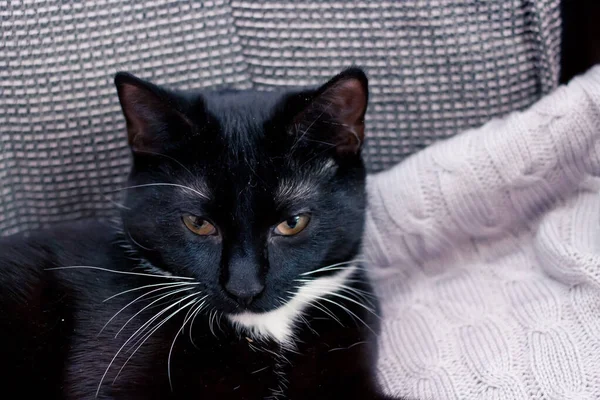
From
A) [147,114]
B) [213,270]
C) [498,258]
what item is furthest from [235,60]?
[498,258]

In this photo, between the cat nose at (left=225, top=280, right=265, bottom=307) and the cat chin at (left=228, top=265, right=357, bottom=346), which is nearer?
the cat nose at (left=225, top=280, right=265, bottom=307)

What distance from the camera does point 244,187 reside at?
3.51 ft

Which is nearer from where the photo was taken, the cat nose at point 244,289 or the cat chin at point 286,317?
the cat nose at point 244,289

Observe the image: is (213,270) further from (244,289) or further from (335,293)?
(335,293)

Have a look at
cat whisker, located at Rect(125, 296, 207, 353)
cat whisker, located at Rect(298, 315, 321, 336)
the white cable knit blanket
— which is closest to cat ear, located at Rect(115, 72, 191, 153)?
cat whisker, located at Rect(125, 296, 207, 353)

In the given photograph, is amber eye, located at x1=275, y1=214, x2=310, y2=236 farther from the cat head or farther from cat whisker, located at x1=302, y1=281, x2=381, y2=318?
cat whisker, located at x1=302, y1=281, x2=381, y2=318

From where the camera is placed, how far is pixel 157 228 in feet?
3.69

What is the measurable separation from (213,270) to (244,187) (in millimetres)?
132

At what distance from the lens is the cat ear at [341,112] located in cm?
106

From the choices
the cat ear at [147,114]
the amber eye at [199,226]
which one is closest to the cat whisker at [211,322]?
the amber eye at [199,226]

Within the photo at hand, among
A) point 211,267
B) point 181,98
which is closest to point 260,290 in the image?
point 211,267

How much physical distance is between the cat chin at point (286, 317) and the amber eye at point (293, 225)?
91 millimetres

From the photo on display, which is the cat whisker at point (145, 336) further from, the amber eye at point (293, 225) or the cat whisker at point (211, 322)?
the amber eye at point (293, 225)

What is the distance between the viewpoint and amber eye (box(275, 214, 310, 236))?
3.60ft
